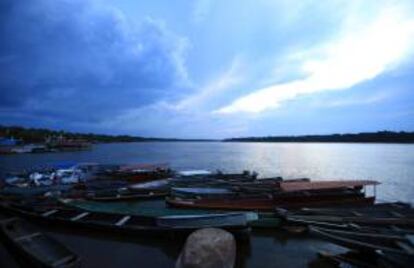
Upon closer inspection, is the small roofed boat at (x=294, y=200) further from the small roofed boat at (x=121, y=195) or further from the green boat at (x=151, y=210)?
Result: the small roofed boat at (x=121, y=195)

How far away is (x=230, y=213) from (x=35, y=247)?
796 cm

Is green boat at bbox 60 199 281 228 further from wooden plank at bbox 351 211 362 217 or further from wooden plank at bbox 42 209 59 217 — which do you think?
wooden plank at bbox 351 211 362 217

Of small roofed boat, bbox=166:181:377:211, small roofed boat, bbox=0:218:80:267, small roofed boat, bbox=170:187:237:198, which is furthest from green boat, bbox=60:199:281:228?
small roofed boat, bbox=0:218:80:267

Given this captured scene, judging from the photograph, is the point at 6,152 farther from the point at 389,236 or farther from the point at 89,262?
the point at 389,236

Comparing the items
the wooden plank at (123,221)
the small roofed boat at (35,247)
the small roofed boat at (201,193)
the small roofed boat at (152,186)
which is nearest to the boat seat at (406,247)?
the small roofed boat at (35,247)

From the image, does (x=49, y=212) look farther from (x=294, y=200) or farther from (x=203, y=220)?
(x=294, y=200)

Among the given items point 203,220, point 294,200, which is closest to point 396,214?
point 294,200

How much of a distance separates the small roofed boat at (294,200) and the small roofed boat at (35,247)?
8.54 metres

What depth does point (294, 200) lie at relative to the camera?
20344 millimetres

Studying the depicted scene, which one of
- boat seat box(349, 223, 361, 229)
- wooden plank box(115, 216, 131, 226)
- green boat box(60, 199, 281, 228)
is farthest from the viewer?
green boat box(60, 199, 281, 228)

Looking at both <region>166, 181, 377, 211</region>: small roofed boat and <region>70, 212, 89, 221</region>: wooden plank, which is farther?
<region>166, 181, 377, 211</region>: small roofed boat

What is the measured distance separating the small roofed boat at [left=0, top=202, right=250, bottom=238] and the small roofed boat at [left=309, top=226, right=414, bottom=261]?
331cm

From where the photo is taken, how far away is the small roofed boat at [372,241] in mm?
9367

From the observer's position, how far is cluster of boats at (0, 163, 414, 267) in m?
11.6
